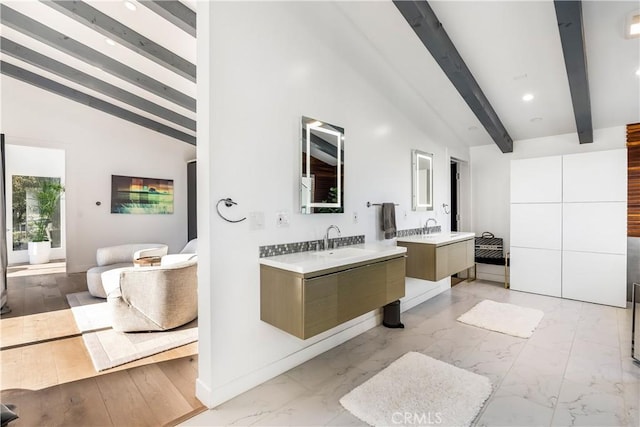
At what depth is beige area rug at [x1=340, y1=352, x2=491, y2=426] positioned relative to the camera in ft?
5.91

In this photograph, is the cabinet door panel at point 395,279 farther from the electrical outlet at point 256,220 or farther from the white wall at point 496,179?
the white wall at point 496,179

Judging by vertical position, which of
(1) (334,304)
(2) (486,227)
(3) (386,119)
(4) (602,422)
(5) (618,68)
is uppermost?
(5) (618,68)

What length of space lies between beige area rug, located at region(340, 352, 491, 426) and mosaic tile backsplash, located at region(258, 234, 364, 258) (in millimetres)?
1070

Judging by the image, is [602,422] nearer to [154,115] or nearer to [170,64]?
[170,64]

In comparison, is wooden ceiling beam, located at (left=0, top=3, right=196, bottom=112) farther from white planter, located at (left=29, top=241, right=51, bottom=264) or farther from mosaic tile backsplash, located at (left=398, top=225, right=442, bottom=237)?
white planter, located at (left=29, top=241, right=51, bottom=264)

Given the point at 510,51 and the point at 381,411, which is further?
the point at 510,51

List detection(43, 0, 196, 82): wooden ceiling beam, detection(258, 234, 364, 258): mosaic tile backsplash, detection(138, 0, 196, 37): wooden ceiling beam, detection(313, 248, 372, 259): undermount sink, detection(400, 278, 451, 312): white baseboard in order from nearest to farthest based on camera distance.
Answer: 1. detection(258, 234, 364, 258): mosaic tile backsplash
2. detection(313, 248, 372, 259): undermount sink
3. detection(138, 0, 196, 37): wooden ceiling beam
4. detection(43, 0, 196, 82): wooden ceiling beam
5. detection(400, 278, 451, 312): white baseboard

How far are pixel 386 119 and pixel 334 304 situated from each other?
7.28ft

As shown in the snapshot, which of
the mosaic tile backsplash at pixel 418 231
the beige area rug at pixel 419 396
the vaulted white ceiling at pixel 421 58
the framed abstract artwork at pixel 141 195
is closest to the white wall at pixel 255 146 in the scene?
the vaulted white ceiling at pixel 421 58

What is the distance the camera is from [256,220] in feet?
7.01

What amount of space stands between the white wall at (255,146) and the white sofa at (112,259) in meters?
2.86

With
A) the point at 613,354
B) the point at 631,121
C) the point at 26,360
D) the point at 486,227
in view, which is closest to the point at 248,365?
the point at 26,360

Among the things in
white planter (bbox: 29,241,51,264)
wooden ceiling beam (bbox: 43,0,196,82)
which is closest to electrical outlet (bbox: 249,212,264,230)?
wooden ceiling beam (bbox: 43,0,196,82)

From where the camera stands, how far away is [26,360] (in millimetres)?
2418
